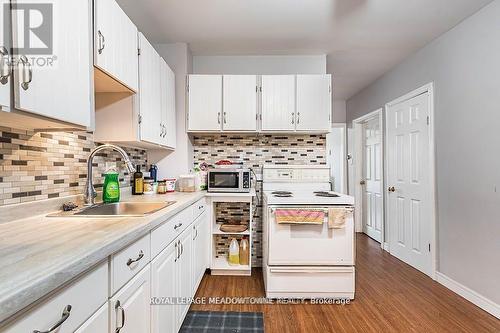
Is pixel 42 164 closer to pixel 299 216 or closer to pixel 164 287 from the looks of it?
pixel 164 287

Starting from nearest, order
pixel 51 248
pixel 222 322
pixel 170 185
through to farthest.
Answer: pixel 51 248 → pixel 222 322 → pixel 170 185

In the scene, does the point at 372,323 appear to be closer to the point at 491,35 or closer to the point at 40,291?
the point at 40,291

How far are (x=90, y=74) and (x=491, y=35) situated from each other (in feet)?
9.55

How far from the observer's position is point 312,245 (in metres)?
2.22

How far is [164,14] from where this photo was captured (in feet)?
7.47

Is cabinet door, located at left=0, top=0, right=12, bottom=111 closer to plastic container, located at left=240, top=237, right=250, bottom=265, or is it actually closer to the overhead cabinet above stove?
the overhead cabinet above stove

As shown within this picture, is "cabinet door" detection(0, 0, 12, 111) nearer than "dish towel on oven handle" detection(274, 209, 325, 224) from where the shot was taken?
Yes

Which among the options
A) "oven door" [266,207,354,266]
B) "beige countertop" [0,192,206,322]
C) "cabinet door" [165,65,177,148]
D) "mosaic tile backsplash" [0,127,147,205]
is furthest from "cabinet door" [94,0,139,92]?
"oven door" [266,207,354,266]

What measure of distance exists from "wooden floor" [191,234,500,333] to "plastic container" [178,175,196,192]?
0.93m

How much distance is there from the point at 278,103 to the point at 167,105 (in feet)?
3.78

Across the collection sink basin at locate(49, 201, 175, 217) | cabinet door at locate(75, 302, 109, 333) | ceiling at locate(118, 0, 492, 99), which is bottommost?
cabinet door at locate(75, 302, 109, 333)

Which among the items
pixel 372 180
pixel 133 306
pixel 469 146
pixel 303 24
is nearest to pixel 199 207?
pixel 133 306

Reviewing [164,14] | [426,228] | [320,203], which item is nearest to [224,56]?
[164,14]

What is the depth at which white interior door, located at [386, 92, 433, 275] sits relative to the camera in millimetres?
2867
